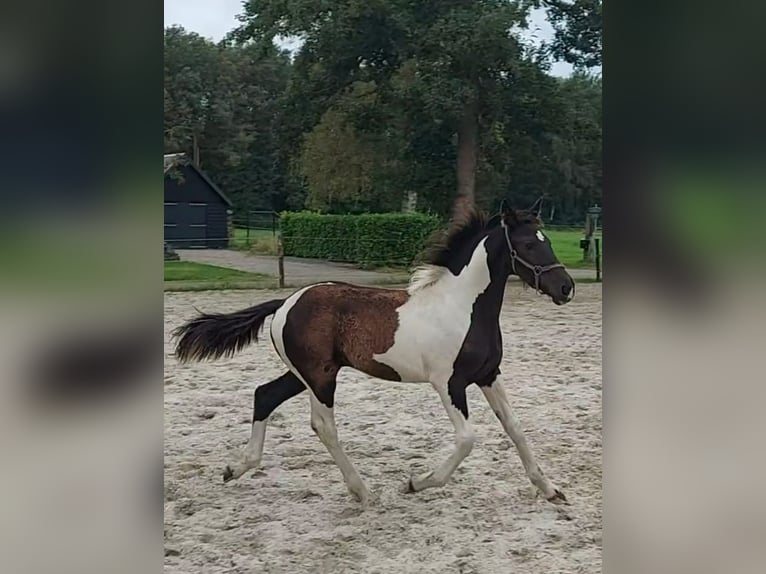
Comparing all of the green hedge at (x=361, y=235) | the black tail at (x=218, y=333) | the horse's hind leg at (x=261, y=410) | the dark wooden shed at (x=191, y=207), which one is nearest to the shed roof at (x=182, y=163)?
the dark wooden shed at (x=191, y=207)

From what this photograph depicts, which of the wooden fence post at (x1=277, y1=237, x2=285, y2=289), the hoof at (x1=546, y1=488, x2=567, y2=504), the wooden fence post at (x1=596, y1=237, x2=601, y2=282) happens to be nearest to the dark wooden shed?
the wooden fence post at (x1=277, y1=237, x2=285, y2=289)

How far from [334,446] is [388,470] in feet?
0.55

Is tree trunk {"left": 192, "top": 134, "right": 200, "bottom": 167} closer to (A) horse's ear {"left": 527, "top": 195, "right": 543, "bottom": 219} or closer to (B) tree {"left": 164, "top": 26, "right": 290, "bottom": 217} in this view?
(B) tree {"left": 164, "top": 26, "right": 290, "bottom": 217}

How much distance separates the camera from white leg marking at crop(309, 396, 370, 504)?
2.06m

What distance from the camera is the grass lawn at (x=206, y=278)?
2.14 meters

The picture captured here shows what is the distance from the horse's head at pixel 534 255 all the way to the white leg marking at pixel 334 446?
616mm

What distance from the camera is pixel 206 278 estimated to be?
2.15 meters

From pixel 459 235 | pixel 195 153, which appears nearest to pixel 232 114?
pixel 195 153

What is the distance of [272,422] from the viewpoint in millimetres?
2154
